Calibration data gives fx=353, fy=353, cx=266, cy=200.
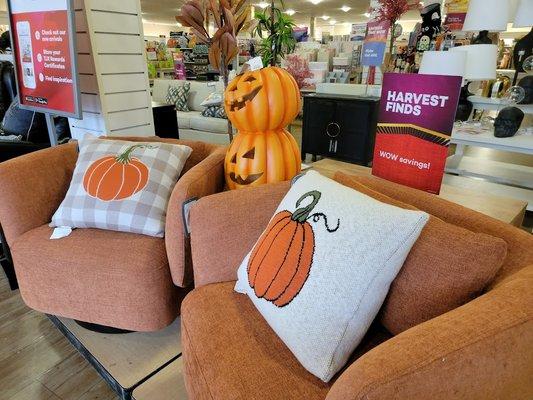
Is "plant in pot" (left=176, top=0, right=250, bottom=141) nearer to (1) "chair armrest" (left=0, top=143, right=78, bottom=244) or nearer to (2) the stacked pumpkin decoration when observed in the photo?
Result: (2) the stacked pumpkin decoration

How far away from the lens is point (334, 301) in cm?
74

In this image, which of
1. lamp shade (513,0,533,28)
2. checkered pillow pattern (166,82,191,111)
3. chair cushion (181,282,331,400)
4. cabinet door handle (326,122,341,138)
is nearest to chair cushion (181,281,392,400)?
chair cushion (181,282,331,400)

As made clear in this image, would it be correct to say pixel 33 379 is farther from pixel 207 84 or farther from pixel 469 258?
pixel 207 84

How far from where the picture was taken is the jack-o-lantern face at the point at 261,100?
1308mm

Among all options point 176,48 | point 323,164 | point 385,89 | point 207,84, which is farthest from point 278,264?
point 176,48

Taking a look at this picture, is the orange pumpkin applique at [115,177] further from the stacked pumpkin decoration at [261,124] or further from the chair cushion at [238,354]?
the chair cushion at [238,354]

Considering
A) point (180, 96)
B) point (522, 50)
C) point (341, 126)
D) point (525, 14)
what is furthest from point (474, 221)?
point (180, 96)

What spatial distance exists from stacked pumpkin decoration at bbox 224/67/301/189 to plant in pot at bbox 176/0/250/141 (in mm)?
161

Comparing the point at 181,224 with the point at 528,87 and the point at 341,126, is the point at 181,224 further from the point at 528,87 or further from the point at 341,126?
the point at 341,126

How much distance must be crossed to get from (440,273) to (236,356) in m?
0.49

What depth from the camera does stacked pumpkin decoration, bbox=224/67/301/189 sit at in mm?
1313

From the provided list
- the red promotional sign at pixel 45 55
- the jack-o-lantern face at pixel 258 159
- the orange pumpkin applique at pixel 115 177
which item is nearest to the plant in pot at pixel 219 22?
the jack-o-lantern face at pixel 258 159

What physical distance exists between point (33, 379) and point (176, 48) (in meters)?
9.38

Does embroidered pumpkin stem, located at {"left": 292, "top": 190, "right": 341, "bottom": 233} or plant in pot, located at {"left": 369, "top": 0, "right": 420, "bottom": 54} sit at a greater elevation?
plant in pot, located at {"left": 369, "top": 0, "right": 420, "bottom": 54}
